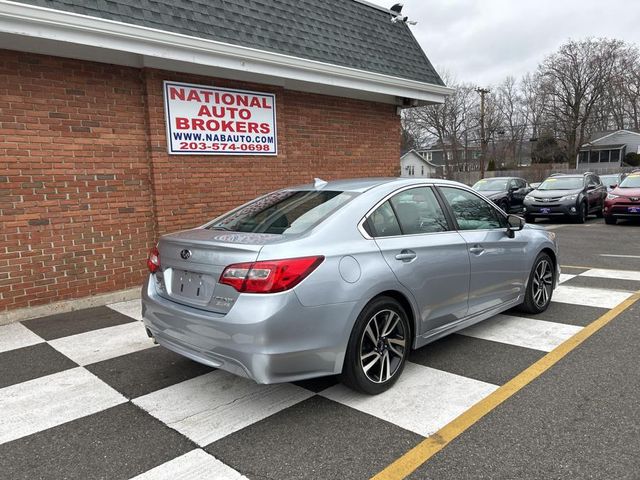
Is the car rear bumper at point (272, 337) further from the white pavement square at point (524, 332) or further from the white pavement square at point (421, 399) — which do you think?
the white pavement square at point (524, 332)

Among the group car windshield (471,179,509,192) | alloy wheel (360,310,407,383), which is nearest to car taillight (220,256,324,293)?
alloy wheel (360,310,407,383)

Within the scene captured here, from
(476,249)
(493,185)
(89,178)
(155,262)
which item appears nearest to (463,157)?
(493,185)

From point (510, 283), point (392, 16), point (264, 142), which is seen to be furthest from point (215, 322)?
point (392, 16)

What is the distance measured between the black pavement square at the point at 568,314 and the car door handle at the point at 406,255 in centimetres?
232

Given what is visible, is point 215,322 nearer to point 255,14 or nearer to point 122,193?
point 122,193

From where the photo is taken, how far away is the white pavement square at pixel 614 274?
6857mm

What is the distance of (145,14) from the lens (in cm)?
564

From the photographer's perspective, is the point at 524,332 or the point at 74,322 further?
the point at 74,322

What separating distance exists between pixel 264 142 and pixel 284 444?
538 cm

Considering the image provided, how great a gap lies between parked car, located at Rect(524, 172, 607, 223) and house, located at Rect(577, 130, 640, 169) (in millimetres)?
45525

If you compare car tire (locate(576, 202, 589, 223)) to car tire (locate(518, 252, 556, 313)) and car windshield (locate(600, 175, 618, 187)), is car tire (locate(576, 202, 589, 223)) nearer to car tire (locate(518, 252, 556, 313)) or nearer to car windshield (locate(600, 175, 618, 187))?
car windshield (locate(600, 175, 618, 187))

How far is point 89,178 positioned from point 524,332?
17.1 ft

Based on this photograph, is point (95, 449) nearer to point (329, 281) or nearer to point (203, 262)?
point (203, 262)

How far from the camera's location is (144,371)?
3.92 m
